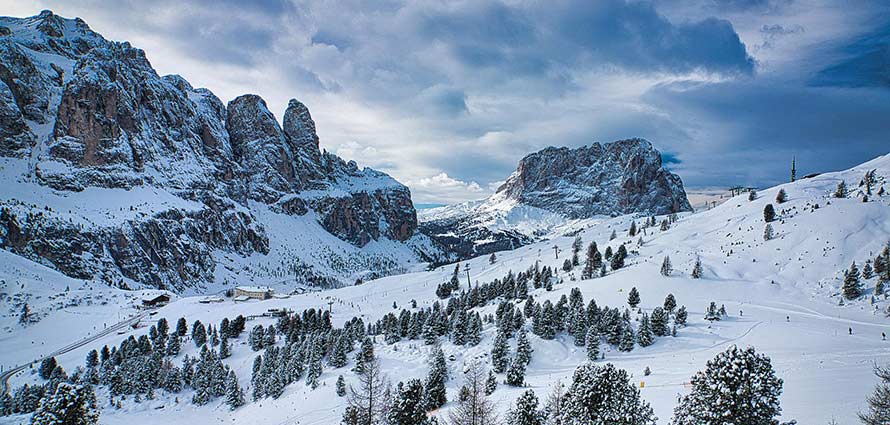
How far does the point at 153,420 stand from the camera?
54.6m

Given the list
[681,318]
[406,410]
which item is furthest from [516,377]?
[681,318]

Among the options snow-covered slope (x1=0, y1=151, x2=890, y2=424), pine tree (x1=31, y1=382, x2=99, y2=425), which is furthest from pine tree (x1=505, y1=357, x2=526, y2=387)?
pine tree (x1=31, y1=382, x2=99, y2=425)

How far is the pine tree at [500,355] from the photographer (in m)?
52.4

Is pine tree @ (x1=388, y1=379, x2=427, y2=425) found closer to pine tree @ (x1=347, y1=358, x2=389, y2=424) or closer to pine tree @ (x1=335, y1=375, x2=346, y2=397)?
pine tree @ (x1=347, y1=358, x2=389, y2=424)

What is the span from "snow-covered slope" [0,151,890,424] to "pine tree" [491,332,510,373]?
9.24 feet

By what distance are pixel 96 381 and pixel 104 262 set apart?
331ft

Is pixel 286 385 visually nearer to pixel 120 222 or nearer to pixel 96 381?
pixel 96 381

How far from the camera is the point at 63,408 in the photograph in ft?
72.5

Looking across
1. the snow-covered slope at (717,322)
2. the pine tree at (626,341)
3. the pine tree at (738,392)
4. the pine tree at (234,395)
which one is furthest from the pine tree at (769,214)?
the pine tree at (234,395)

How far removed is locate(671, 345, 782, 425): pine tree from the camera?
16812mm

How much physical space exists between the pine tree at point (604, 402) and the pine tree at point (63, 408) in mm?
26108

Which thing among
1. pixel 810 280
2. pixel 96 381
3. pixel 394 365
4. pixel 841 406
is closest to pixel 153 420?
pixel 96 381

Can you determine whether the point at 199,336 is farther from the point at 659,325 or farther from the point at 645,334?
the point at 659,325

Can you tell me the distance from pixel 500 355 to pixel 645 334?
2045 centimetres
